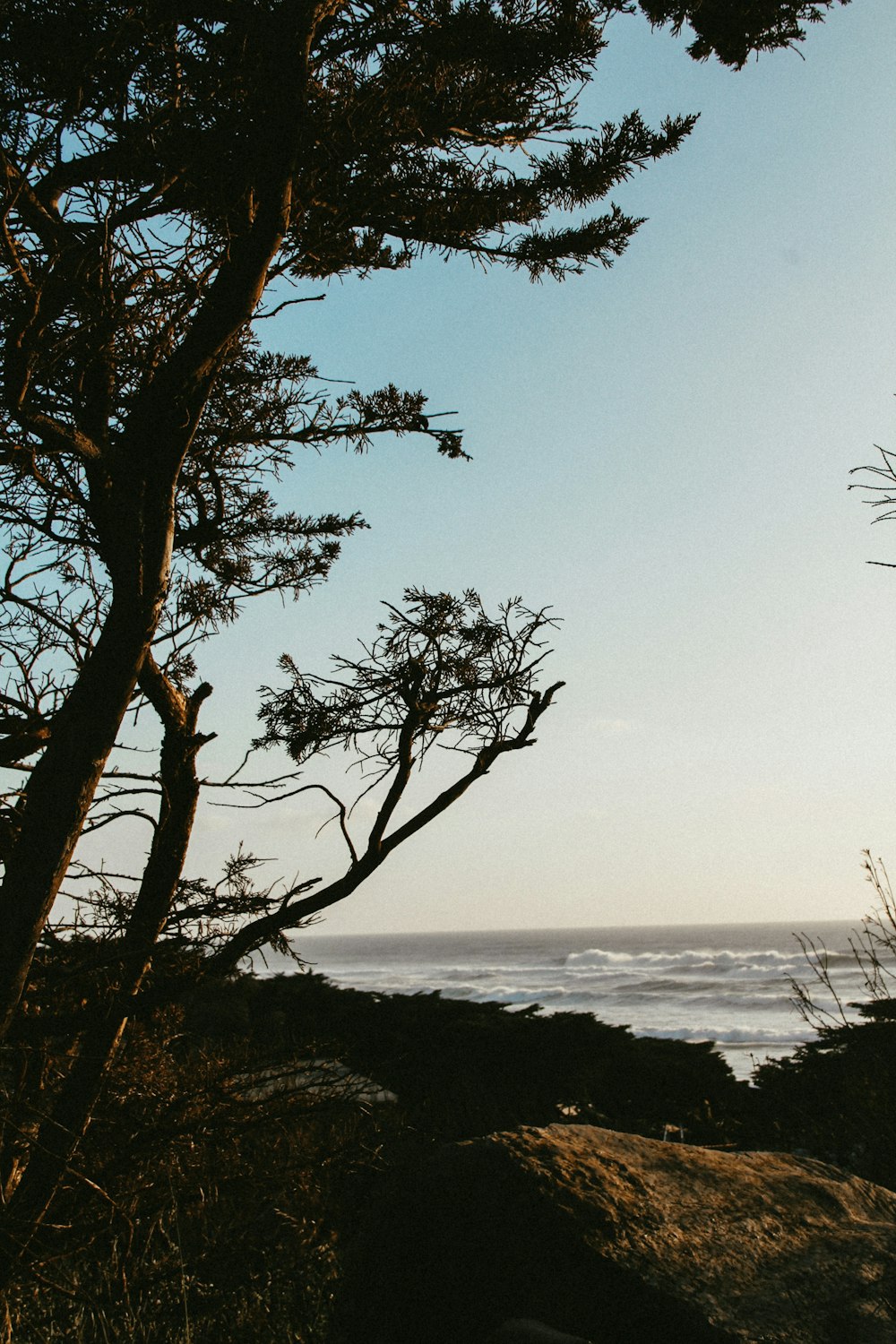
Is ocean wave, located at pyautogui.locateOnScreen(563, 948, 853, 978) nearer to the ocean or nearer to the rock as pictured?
the ocean

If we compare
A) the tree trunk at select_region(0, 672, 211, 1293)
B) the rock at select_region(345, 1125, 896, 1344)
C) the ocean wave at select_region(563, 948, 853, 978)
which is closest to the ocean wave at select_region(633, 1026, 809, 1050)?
the ocean wave at select_region(563, 948, 853, 978)

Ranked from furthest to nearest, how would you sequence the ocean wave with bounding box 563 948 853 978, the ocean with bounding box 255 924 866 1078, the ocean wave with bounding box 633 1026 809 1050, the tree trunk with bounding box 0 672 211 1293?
the ocean wave with bounding box 563 948 853 978 → the ocean with bounding box 255 924 866 1078 → the ocean wave with bounding box 633 1026 809 1050 → the tree trunk with bounding box 0 672 211 1293

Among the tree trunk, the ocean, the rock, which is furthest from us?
the ocean

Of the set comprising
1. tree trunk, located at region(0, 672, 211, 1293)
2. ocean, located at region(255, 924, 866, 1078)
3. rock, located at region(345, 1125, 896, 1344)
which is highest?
tree trunk, located at region(0, 672, 211, 1293)

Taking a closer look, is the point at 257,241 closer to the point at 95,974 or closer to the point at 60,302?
the point at 60,302

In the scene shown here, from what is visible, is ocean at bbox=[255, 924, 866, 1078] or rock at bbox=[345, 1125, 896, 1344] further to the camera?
ocean at bbox=[255, 924, 866, 1078]

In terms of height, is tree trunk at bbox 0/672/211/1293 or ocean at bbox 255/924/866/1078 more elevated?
tree trunk at bbox 0/672/211/1293

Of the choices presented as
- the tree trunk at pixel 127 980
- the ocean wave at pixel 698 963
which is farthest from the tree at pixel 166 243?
the ocean wave at pixel 698 963

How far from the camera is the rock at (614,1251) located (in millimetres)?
→ 3547

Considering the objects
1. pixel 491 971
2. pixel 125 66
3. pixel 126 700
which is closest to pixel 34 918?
pixel 126 700

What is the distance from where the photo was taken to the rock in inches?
140

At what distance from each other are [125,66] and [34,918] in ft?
10.4

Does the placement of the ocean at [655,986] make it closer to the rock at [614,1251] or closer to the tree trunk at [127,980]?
the rock at [614,1251]

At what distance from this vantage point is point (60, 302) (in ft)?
9.94
